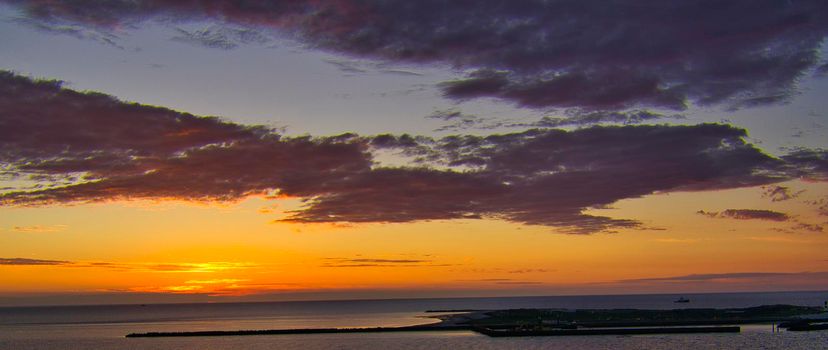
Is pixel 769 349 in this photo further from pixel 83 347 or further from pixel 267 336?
pixel 83 347

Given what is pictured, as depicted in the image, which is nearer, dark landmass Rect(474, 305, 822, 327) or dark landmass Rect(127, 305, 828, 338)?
dark landmass Rect(127, 305, 828, 338)

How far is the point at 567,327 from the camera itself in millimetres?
110688

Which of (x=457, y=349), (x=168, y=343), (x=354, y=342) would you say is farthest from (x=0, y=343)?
(x=457, y=349)

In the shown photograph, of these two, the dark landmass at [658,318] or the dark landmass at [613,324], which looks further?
the dark landmass at [658,318]

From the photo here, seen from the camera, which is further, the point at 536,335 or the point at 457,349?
the point at 536,335

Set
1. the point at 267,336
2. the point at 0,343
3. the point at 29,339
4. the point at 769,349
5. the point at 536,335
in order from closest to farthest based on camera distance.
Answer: the point at 769,349, the point at 536,335, the point at 267,336, the point at 0,343, the point at 29,339

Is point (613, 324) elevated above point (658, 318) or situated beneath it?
situated beneath

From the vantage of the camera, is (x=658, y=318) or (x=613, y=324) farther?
(x=658, y=318)

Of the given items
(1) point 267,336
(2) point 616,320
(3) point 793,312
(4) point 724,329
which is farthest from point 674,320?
(1) point 267,336

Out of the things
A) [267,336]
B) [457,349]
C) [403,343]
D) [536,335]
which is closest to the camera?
[457,349]

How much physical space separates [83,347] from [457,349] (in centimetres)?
5943

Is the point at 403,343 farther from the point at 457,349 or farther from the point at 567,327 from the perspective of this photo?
the point at 567,327

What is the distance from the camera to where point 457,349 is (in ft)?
282

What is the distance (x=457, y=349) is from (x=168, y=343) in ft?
158
